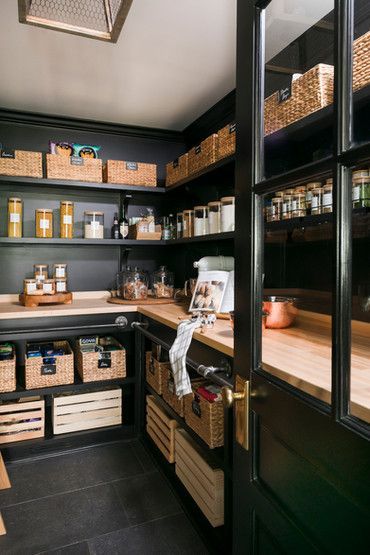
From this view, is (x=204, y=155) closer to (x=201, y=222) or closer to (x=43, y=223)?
(x=201, y=222)

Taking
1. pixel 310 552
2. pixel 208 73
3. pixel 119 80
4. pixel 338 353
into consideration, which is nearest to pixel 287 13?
pixel 338 353

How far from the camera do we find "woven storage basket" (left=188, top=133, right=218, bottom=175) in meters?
2.43

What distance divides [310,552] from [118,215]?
2868mm

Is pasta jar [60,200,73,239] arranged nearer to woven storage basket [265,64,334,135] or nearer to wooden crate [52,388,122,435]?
wooden crate [52,388,122,435]

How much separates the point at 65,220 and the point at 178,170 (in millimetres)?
932

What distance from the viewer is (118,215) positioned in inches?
131

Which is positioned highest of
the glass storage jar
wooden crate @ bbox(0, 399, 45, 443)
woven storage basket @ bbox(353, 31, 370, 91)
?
woven storage basket @ bbox(353, 31, 370, 91)

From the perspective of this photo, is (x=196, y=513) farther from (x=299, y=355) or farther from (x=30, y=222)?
(x=30, y=222)

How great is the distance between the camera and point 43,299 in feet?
9.08

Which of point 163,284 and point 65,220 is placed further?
point 163,284

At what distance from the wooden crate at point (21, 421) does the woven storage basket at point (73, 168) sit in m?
1.58

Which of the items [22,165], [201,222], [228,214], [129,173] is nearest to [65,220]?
[22,165]

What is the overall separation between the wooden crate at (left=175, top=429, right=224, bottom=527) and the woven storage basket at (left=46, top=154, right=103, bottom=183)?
6.19ft

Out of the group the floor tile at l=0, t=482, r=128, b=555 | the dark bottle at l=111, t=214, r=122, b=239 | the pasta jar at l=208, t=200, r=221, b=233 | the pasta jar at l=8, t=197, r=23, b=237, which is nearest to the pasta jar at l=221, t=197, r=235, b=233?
the pasta jar at l=208, t=200, r=221, b=233
